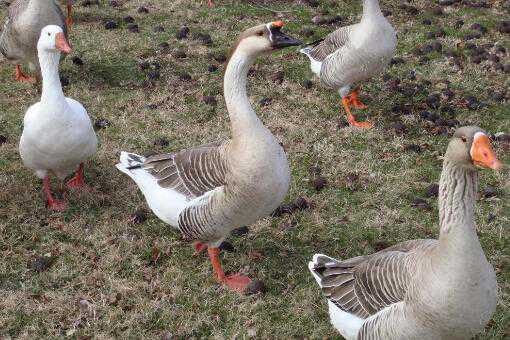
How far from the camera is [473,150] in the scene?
9.79 feet

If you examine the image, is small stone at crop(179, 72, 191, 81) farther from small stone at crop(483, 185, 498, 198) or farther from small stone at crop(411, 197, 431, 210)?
small stone at crop(483, 185, 498, 198)

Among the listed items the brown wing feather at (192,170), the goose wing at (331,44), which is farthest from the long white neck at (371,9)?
the brown wing feather at (192,170)

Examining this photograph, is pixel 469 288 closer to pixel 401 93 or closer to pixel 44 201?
pixel 44 201

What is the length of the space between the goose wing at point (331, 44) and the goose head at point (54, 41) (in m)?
3.19

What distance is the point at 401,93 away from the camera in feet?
24.6

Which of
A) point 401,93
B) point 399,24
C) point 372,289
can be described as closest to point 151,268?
point 372,289

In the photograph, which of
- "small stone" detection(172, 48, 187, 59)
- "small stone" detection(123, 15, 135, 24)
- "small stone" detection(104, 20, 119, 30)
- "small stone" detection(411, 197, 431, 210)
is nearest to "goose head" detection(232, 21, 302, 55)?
"small stone" detection(411, 197, 431, 210)

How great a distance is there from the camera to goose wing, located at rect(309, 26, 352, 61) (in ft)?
22.6

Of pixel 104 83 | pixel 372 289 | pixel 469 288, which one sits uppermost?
pixel 104 83

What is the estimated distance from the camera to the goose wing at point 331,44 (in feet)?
22.6

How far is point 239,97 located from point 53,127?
1.78m

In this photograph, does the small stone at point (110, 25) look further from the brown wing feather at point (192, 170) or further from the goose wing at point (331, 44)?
the brown wing feather at point (192, 170)

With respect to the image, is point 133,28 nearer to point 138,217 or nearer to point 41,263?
point 138,217

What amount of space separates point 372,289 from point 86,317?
2.15 metres
